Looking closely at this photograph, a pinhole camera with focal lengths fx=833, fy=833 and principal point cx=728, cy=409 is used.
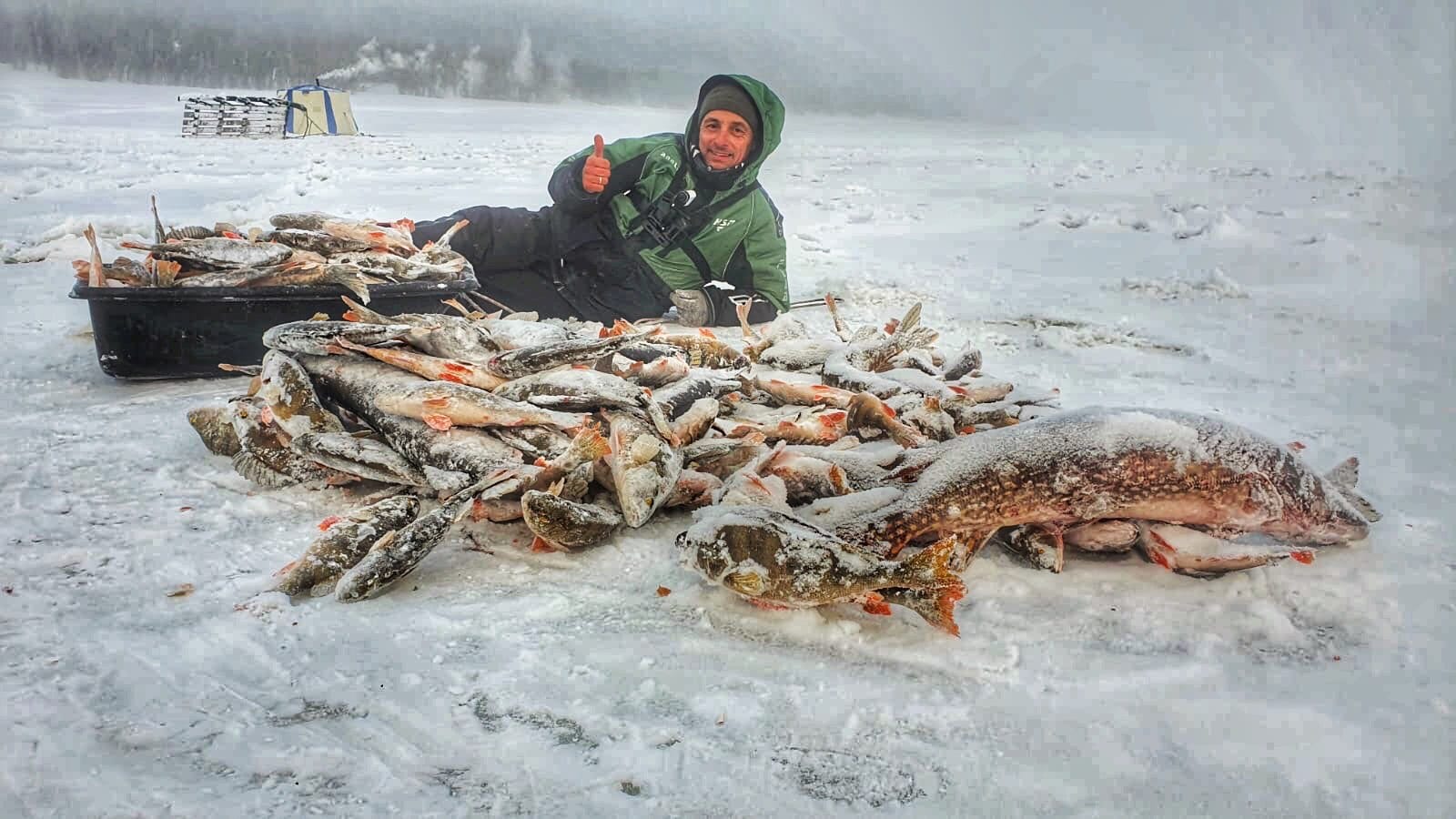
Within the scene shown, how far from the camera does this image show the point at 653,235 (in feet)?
15.3

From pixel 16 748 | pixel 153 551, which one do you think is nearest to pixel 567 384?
pixel 153 551

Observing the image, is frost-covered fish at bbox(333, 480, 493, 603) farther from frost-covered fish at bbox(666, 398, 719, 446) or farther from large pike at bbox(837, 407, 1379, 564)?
large pike at bbox(837, 407, 1379, 564)

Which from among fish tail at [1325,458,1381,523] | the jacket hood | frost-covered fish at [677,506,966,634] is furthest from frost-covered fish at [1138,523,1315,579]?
the jacket hood

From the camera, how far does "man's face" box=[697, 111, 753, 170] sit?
4.52 m

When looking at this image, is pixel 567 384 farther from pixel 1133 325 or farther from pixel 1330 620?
pixel 1133 325

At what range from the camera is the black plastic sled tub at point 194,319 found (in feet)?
9.80

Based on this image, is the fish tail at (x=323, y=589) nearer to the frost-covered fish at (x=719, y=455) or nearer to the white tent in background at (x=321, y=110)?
the frost-covered fish at (x=719, y=455)

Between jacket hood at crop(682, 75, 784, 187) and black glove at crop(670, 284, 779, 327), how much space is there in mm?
610

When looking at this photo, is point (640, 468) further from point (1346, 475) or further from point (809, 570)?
point (1346, 475)

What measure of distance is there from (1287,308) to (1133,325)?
673 mm

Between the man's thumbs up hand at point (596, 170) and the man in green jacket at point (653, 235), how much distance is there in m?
0.05

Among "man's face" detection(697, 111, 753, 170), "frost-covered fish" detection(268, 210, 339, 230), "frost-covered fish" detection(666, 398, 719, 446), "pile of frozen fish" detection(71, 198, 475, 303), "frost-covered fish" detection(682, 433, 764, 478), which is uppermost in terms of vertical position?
"man's face" detection(697, 111, 753, 170)

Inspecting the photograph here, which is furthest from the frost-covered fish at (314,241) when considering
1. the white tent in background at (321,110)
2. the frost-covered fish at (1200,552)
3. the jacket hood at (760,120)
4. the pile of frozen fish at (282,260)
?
the white tent in background at (321,110)

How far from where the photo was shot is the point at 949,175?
23.0 ft
